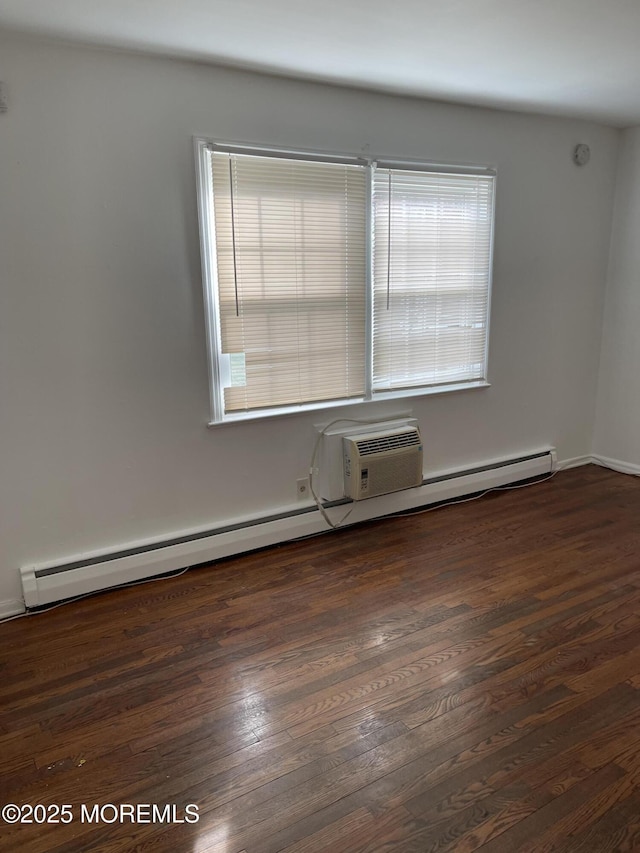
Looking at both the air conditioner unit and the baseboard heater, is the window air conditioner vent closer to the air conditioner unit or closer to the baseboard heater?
the air conditioner unit

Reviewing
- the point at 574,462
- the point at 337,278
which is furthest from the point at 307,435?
the point at 574,462

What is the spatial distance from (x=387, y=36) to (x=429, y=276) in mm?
1504

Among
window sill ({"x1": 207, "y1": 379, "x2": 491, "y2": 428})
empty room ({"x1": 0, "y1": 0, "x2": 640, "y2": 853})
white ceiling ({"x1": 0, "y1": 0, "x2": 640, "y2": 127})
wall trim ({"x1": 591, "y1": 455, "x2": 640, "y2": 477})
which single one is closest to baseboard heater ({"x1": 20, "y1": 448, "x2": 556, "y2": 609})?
empty room ({"x1": 0, "y1": 0, "x2": 640, "y2": 853})

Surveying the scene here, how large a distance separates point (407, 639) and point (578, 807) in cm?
93

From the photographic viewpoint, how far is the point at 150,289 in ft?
9.43

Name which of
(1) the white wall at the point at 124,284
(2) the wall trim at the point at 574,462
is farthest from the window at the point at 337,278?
(2) the wall trim at the point at 574,462

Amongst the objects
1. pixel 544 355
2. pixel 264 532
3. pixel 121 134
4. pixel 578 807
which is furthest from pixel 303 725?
pixel 544 355

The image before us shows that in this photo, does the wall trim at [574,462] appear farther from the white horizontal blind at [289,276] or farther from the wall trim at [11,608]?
the wall trim at [11,608]

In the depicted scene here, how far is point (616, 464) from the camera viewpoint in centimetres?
470

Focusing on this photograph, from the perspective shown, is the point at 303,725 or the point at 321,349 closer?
the point at 303,725

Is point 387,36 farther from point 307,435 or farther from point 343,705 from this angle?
point 343,705

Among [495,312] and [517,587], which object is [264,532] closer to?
[517,587]

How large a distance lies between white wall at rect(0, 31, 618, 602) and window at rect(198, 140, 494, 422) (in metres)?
0.12

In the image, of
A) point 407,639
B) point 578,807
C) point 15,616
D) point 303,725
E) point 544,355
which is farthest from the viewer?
point 544,355
